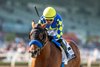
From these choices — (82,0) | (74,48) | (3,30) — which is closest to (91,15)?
(82,0)

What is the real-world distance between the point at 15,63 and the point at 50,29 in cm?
769

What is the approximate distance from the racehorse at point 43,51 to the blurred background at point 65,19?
53.6 ft

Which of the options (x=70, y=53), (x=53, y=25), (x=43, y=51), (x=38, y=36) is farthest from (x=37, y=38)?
(x=70, y=53)

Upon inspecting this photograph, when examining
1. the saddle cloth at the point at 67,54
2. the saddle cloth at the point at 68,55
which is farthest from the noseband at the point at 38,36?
the saddle cloth at the point at 68,55

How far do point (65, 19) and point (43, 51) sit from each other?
27.7 meters

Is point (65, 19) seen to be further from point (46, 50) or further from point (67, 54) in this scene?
point (46, 50)

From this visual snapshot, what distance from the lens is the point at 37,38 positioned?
210 inches

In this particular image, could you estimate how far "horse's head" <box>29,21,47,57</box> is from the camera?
5.20 meters

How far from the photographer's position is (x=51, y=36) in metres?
6.23

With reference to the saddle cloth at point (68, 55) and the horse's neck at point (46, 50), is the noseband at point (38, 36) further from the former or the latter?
the saddle cloth at point (68, 55)

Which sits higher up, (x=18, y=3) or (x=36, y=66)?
(x=18, y=3)

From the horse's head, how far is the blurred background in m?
16.9

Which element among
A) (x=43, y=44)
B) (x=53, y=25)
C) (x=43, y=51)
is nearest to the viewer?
(x=43, y=44)

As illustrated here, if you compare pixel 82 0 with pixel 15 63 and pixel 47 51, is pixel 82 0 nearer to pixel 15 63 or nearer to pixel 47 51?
pixel 15 63
